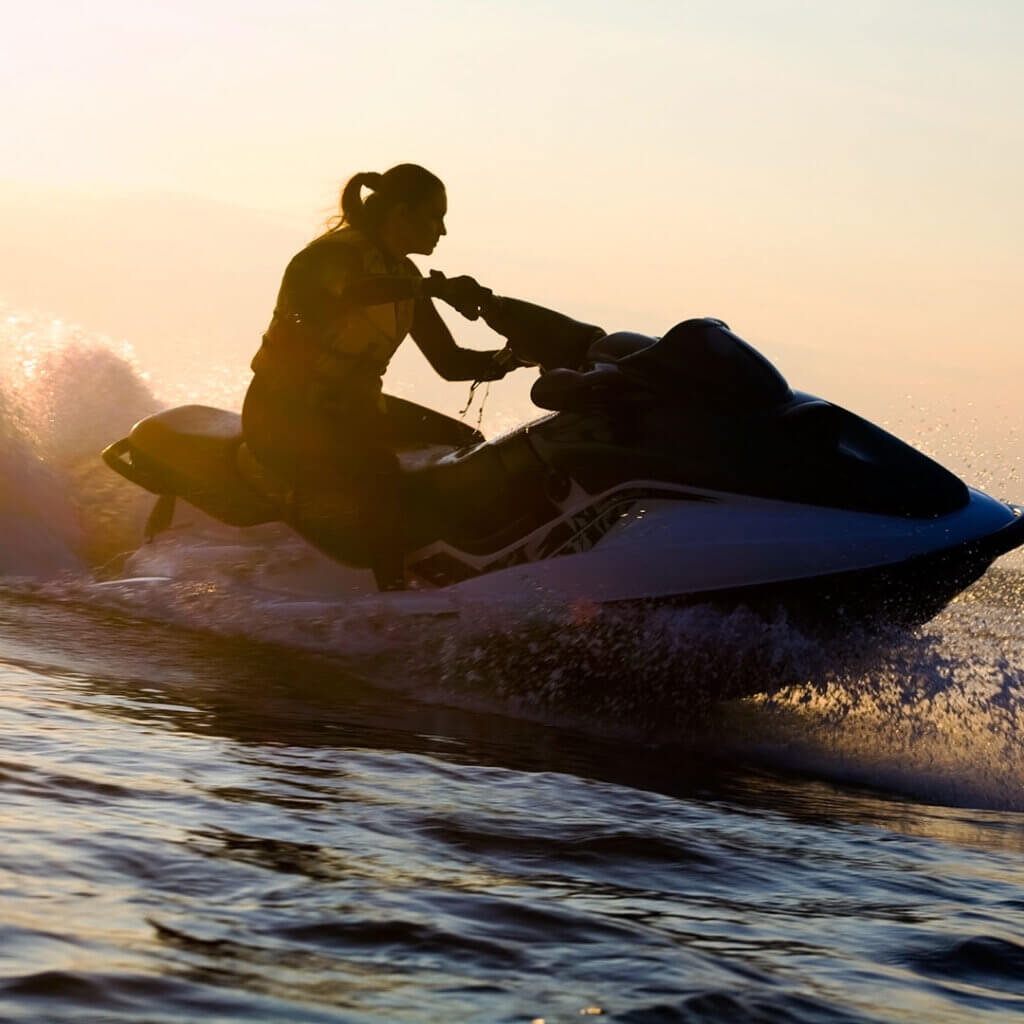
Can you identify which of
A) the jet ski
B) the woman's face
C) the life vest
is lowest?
the jet ski

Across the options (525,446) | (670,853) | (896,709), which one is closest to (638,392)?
(525,446)

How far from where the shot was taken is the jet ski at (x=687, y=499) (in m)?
5.07

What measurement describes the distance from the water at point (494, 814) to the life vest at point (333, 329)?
84 cm

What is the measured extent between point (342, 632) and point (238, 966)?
12.3 feet

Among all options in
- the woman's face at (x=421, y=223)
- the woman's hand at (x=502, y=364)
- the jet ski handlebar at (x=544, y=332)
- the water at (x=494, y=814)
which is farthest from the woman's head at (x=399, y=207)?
the water at (x=494, y=814)

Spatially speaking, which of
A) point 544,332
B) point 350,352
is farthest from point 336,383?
point 544,332

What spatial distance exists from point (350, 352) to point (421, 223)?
53 centimetres

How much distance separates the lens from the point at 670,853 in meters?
3.32

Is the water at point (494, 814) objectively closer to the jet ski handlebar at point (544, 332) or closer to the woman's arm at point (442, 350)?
the jet ski handlebar at point (544, 332)

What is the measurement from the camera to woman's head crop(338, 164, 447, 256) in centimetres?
588

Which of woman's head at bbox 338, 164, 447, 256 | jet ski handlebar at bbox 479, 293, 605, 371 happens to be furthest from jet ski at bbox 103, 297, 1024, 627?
woman's head at bbox 338, 164, 447, 256

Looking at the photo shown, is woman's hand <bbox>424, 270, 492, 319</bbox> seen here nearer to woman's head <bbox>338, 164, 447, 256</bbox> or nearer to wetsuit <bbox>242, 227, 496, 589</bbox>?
wetsuit <bbox>242, 227, 496, 589</bbox>

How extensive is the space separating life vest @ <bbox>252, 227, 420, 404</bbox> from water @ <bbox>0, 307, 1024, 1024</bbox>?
33.1 inches

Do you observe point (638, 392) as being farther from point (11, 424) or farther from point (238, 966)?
point (11, 424)
